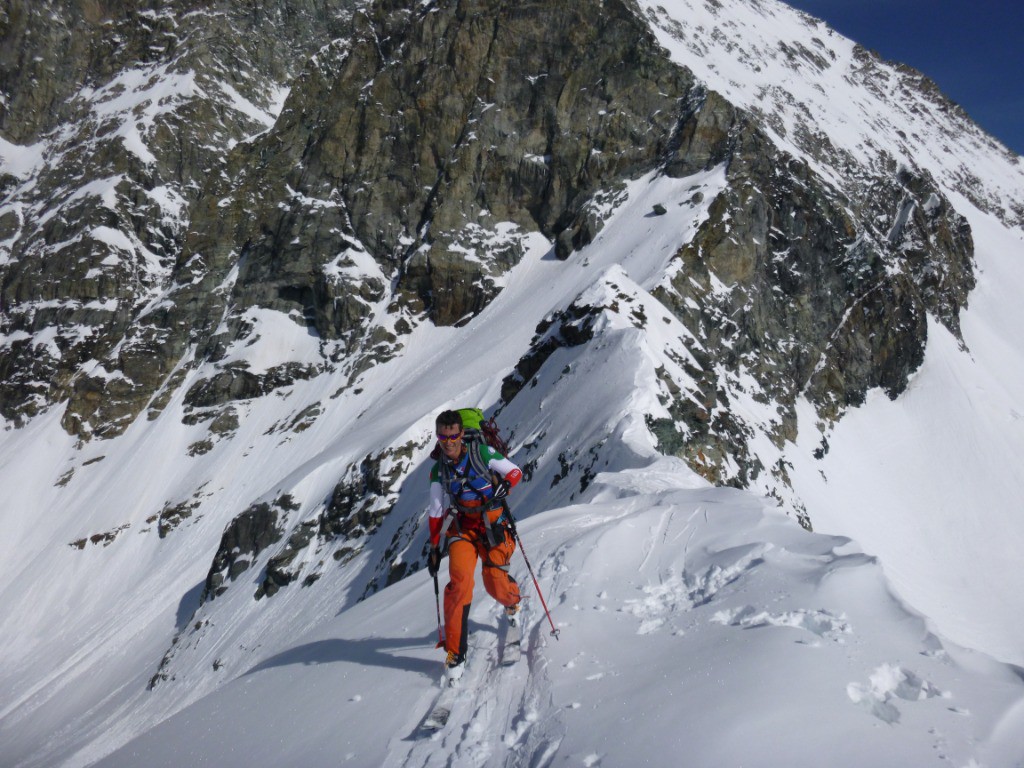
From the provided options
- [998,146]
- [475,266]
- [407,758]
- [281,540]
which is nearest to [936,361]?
[475,266]

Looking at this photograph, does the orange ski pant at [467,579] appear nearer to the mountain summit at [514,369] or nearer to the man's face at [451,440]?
the mountain summit at [514,369]

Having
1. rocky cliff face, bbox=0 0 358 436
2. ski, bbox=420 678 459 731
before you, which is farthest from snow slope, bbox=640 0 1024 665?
rocky cliff face, bbox=0 0 358 436

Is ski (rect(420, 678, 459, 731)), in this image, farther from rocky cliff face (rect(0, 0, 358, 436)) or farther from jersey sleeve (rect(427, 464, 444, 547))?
rocky cliff face (rect(0, 0, 358, 436))

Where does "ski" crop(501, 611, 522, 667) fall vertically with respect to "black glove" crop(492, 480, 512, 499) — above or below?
below

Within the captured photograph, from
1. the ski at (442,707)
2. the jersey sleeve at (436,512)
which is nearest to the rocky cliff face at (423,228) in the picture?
the jersey sleeve at (436,512)

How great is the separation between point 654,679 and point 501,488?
201 cm

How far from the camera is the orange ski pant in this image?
528 cm

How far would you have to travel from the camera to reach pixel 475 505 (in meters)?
5.83

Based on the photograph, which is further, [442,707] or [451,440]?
[451,440]

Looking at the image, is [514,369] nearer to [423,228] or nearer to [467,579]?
[467,579]

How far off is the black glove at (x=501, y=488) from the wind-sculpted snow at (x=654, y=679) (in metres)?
1.13

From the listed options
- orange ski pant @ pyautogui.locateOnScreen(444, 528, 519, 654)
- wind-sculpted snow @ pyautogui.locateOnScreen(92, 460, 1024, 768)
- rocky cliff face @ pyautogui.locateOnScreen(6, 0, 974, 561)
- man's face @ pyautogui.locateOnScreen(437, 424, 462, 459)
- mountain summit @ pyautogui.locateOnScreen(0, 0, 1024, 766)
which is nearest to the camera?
wind-sculpted snow @ pyautogui.locateOnScreen(92, 460, 1024, 768)

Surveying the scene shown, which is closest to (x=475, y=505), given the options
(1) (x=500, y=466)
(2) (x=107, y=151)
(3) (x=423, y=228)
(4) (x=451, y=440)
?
(1) (x=500, y=466)

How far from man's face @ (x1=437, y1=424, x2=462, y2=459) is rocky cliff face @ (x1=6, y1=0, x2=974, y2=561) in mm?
21563
